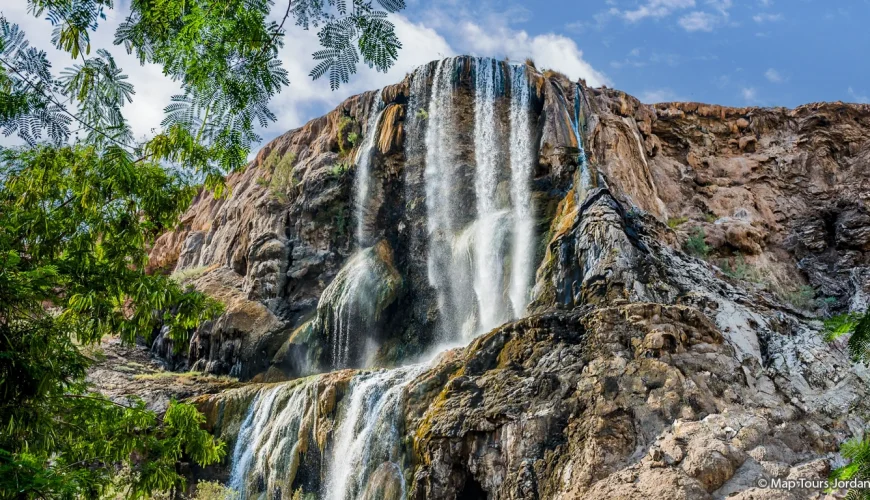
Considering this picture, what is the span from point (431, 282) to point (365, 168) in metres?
6.52

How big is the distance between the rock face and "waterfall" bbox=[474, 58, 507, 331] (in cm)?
10

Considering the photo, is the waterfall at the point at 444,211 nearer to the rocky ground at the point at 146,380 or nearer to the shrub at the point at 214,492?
the rocky ground at the point at 146,380

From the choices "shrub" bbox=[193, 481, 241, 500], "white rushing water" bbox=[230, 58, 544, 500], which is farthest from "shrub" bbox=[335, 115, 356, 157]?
"shrub" bbox=[193, 481, 241, 500]

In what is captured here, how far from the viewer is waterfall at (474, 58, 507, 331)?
2206 centimetres

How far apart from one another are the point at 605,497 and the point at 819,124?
84.7 feet

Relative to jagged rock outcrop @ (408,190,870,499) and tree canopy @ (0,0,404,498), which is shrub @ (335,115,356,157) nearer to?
jagged rock outcrop @ (408,190,870,499)

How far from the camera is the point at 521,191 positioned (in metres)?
25.0

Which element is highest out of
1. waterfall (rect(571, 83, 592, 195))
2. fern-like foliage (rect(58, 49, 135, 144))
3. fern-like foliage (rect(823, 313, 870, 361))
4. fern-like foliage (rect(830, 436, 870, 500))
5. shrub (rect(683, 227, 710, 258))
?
waterfall (rect(571, 83, 592, 195))

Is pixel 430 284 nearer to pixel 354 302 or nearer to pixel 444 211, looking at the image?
pixel 354 302

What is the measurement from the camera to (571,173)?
23.3 m

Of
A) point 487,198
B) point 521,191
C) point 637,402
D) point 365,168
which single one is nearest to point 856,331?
point 637,402

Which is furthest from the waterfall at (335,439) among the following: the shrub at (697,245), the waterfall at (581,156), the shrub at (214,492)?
the shrub at (697,245)

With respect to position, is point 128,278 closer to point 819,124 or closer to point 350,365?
point 350,365

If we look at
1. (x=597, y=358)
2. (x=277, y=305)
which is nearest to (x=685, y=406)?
(x=597, y=358)
